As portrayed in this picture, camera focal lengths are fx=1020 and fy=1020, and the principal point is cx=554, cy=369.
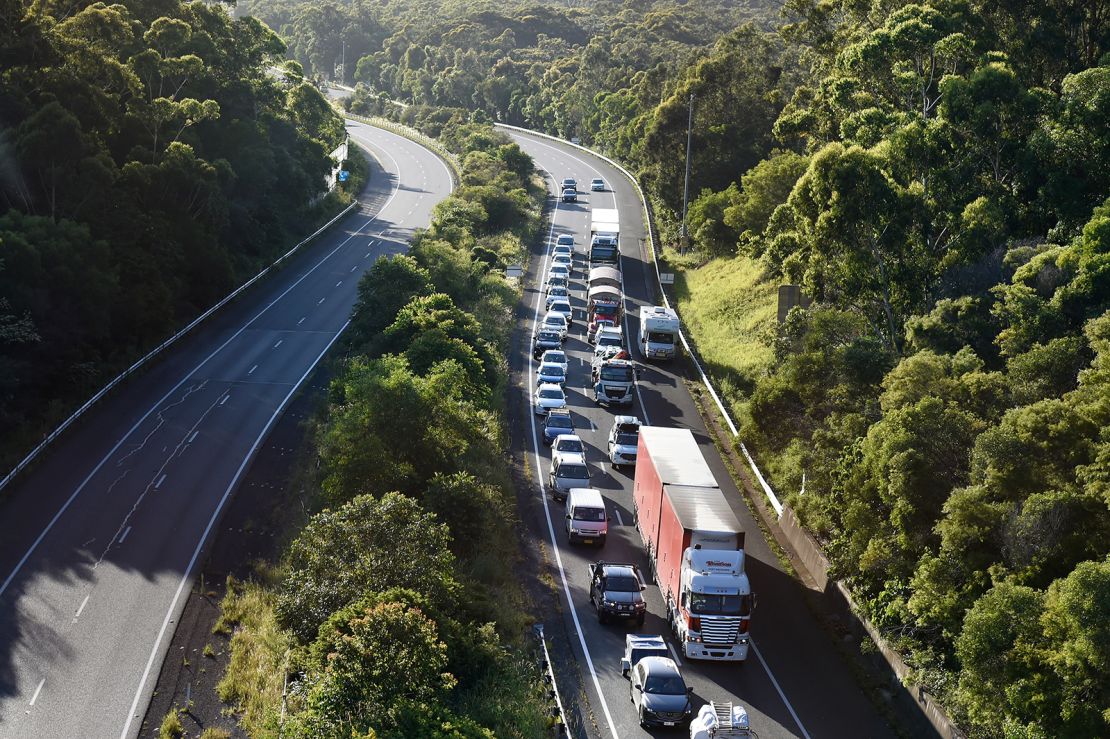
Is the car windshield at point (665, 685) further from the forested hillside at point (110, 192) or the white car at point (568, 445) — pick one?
the forested hillside at point (110, 192)

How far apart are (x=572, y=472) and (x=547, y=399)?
871 centimetres

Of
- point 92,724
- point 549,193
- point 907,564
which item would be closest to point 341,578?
point 92,724

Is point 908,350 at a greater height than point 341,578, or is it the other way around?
point 908,350

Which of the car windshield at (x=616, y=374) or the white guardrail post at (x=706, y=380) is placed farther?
the car windshield at (x=616, y=374)

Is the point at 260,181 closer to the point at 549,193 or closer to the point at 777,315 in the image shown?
the point at 777,315

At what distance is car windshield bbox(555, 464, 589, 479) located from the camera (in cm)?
3584

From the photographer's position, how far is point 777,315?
5147 cm

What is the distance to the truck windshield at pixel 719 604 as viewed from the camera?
25.1 meters

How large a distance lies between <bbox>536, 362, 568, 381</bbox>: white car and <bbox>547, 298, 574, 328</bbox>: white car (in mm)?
9693

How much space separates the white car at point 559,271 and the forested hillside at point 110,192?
1799 cm

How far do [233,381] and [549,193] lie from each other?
185 feet

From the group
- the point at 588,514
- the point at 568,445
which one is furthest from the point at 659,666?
the point at 568,445

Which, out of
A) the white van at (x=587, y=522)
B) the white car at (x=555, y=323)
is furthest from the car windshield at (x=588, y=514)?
the white car at (x=555, y=323)

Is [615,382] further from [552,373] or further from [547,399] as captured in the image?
[552,373]
